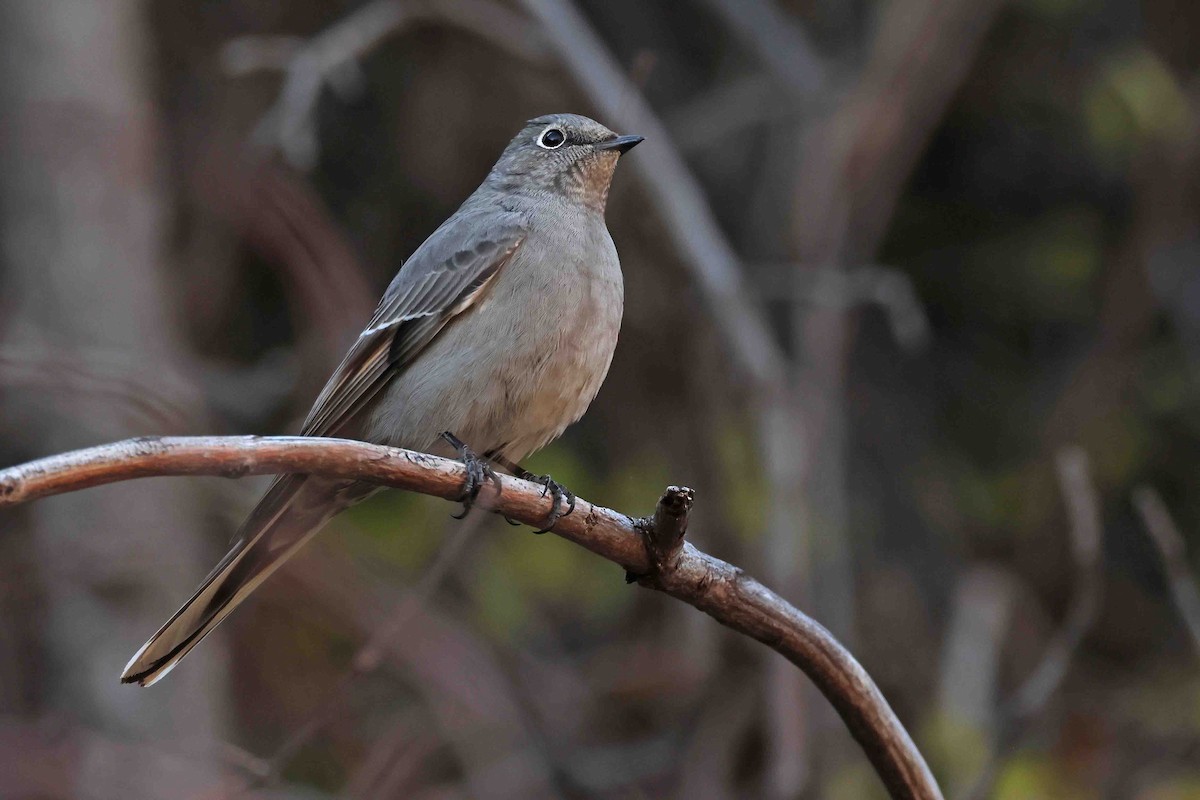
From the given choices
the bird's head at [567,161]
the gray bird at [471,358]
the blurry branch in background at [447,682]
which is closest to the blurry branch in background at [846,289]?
the bird's head at [567,161]

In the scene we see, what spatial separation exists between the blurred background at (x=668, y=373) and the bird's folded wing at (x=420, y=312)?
0.77 metres

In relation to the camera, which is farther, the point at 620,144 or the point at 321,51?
the point at 321,51

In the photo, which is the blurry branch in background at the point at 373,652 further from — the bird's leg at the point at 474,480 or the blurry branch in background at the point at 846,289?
the blurry branch in background at the point at 846,289

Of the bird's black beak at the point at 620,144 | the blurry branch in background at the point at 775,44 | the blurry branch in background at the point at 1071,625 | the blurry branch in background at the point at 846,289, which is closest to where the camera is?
the blurry branch in background at the point at 1071,625

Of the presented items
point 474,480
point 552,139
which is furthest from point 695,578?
point 552,139

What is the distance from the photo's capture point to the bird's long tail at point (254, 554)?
4.10 m

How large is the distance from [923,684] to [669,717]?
1.43 metres

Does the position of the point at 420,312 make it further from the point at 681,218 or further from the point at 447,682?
the point at 681,218

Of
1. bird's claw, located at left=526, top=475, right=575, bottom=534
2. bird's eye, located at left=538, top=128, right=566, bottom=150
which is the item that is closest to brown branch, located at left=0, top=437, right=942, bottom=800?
bird's claw, located at left=526, top=475, right=575, bottom=534

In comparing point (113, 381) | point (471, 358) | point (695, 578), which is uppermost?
point (471, 358)

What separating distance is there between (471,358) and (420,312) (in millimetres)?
394

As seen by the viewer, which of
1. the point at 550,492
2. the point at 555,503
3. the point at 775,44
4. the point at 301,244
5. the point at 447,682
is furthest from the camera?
the point at 775,44

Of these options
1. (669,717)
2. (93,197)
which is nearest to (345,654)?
(669,717)

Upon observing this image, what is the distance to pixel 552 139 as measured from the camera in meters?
5.46
